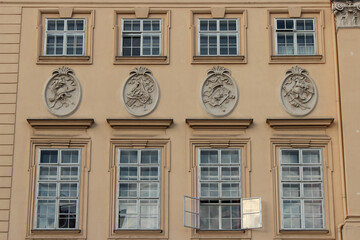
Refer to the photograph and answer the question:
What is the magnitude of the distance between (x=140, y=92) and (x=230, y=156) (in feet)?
9.00

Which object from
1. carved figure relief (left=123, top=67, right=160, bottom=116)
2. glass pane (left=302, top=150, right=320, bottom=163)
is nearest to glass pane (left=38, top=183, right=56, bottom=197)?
carved figure relief (left=123, top=67, right=160, bottom=116)

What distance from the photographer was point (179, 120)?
68.2 feet

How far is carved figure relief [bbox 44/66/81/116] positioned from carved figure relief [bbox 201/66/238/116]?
318 centimetres

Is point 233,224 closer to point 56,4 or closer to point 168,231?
point 168,231

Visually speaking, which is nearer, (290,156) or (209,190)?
(209,190)

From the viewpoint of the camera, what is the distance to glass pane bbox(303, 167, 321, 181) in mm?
20391

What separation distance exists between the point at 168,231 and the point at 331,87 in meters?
5.42

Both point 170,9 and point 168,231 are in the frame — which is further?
point 170,9

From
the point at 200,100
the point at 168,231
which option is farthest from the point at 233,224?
the point at 200,100

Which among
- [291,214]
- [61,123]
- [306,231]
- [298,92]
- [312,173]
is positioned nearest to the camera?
[306,231]

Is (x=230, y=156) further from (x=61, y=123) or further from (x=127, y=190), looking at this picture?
(x=61, y=123)

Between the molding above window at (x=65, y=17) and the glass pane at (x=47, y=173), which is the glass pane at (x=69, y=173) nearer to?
the glass pane at (x=47, y=173)

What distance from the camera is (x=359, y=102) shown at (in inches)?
805

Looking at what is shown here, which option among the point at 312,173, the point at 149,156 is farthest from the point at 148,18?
the point at 312,173
